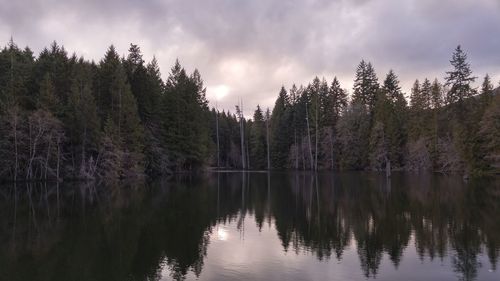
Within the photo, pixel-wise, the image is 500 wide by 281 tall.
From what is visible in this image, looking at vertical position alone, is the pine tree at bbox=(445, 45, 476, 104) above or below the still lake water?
above

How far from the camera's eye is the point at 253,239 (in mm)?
19172

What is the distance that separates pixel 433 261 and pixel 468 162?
48377 mm

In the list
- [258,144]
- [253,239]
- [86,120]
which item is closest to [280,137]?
[258,144]

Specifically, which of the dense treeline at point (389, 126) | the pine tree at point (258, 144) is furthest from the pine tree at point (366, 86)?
the pine tree at point (258, 144)

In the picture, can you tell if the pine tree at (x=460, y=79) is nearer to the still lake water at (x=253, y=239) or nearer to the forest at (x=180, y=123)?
the forest at (x=180, y=123)

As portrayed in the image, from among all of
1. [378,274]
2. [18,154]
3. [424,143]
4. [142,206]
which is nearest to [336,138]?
[424,143]

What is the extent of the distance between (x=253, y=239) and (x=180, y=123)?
180 ft

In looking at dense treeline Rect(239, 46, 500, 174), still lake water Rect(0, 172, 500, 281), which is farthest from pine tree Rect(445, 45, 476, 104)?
still lake water Rect(0, 172, 500, 281)

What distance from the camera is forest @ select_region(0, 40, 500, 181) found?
54.1 metres

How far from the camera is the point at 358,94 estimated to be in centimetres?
9175

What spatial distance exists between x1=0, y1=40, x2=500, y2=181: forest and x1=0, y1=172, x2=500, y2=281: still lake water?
23242 mm

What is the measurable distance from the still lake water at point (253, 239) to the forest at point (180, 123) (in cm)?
2324

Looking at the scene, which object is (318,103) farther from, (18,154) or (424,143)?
(18,154)

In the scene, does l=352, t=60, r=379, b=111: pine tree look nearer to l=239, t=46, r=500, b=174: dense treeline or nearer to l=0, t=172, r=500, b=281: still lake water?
l=239, t=46, r=500, b=174: dense treeline
